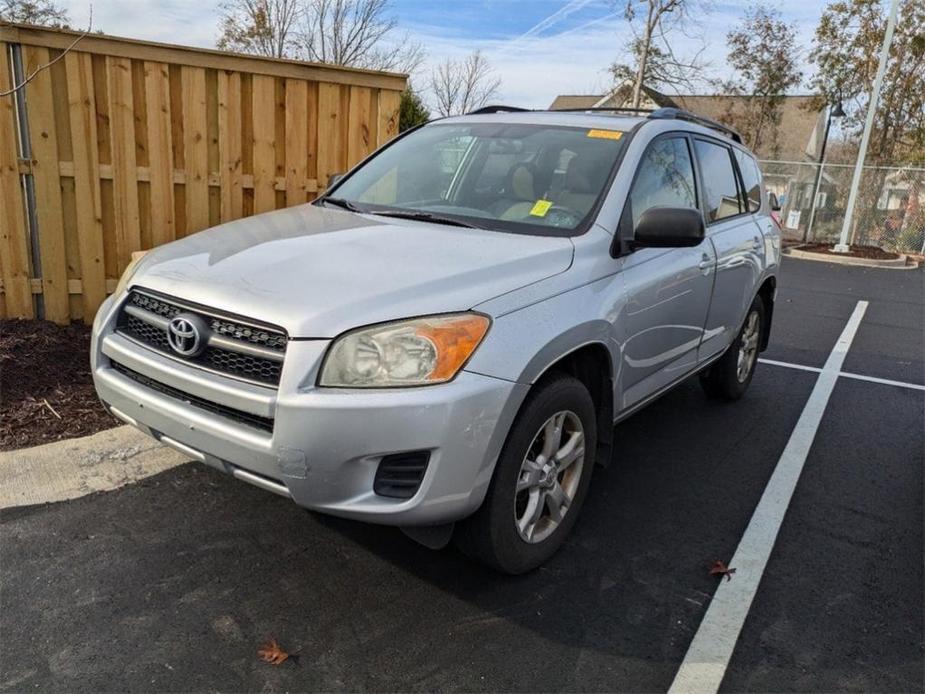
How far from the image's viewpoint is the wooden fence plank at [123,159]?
202 inches

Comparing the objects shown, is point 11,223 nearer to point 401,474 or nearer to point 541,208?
point 541,208

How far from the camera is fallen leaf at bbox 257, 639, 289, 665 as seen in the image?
2.37m

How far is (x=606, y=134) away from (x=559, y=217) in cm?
68

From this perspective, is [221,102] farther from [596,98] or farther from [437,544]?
[596,98]

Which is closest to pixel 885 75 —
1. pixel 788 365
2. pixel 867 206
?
pixel 867 206

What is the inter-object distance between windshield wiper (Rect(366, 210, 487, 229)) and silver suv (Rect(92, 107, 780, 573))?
0.5 inches

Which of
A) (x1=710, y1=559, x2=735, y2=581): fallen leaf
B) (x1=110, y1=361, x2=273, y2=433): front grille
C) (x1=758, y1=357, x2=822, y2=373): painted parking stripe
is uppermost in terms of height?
(x1=110, y1=361, x2=273, y2=433): front grille

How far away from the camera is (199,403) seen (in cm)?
257

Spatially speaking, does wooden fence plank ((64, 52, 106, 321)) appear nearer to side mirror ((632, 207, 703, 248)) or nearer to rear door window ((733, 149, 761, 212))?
side mirror ((632, 207, 703, 248))

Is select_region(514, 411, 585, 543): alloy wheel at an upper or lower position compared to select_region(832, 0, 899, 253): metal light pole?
lower

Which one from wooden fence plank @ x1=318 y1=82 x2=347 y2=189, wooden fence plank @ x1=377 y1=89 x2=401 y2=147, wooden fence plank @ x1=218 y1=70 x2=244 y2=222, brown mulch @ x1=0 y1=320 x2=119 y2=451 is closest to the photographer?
brown mulch @ x1=0 y1=320 x2=119 y2=451

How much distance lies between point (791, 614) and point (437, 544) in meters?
1.38

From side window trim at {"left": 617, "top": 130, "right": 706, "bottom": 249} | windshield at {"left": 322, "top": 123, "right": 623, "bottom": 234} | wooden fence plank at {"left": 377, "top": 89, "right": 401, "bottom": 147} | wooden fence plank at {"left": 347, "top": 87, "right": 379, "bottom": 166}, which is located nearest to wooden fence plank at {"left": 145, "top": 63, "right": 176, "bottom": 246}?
wooden fence plank at {"left": 347, "top": 87, "right": 379, "bottom": 166}

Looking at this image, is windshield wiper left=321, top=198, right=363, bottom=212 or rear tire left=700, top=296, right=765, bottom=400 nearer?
windshield wiper left=321, top=198, right=363, bottom=212
